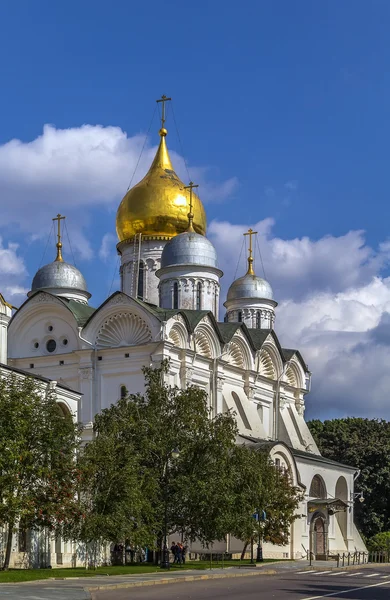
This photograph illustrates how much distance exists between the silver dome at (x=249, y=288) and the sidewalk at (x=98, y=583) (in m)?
31.0

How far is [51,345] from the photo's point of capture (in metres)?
57.1

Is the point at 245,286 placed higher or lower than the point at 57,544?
higher

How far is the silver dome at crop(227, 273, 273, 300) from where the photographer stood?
2744 inches

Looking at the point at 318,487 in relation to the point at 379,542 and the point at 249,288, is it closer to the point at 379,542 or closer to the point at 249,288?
the point at 379,542

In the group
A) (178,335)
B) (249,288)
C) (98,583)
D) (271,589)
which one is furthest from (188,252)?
(271,589)

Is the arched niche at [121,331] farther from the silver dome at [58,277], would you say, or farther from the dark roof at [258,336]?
the dark roof at [258,336]

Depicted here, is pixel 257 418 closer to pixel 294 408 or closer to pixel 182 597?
pixel 294 408

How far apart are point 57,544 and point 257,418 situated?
75.0ft

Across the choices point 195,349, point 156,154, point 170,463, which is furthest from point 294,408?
point 170,463

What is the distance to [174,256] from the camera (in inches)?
2391

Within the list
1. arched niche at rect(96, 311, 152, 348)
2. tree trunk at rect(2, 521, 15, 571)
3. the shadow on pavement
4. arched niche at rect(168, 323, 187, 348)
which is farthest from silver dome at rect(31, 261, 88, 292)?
the shadow on pavement

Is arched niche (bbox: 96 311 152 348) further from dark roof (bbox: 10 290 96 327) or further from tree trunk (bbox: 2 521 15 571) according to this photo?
tree trunk (bbox: 2 521 15 571)

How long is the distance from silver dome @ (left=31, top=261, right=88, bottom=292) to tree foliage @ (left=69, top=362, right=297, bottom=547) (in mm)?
23072

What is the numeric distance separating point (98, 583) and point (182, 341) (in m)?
27.2
